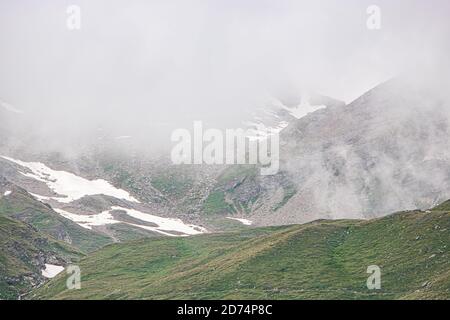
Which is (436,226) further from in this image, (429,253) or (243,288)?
(243,288)

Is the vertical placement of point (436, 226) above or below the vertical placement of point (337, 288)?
above

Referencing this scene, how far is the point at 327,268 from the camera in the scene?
158125mm

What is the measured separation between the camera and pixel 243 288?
150375mm

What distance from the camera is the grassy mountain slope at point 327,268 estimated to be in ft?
439

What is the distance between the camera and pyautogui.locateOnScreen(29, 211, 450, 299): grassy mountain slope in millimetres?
133750
